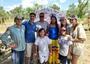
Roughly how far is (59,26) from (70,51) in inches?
27.1

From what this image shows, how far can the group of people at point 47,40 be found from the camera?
703 cm

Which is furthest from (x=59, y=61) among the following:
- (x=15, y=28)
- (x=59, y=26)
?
(x=15, y=28)

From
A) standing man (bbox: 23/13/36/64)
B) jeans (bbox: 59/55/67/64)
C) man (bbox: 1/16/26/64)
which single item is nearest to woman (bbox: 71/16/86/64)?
jeans (bbox: 59/55/67/64)

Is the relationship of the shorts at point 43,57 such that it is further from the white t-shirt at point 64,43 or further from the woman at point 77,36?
the woman at point 77,36

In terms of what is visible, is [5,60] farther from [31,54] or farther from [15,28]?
[15,28]

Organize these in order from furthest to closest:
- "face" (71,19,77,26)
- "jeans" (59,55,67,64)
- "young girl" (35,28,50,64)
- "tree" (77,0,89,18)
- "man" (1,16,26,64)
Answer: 1. "tree" (77,0,89,18)
2. "jeans" (59,55,67,64)
3. "young girl" (35,28,50,64)
4. "face" (71,19,77,26)
5. "man" (1,16,26,64)

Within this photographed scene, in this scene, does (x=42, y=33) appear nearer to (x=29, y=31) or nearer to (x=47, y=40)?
(x=47, y=40)

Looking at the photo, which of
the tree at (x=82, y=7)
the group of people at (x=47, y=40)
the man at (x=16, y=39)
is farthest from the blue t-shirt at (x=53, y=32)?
the tree at (x=82, y=7)

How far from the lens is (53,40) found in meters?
7.25

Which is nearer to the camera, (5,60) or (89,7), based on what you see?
(5,60)

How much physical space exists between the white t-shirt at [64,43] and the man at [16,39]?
897mm

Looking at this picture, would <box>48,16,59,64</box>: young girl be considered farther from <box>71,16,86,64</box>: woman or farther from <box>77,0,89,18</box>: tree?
<box>77,0,89,18</box>: tree

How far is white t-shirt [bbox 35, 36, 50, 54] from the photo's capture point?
7.13 meters

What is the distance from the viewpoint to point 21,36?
7031 millimetres
